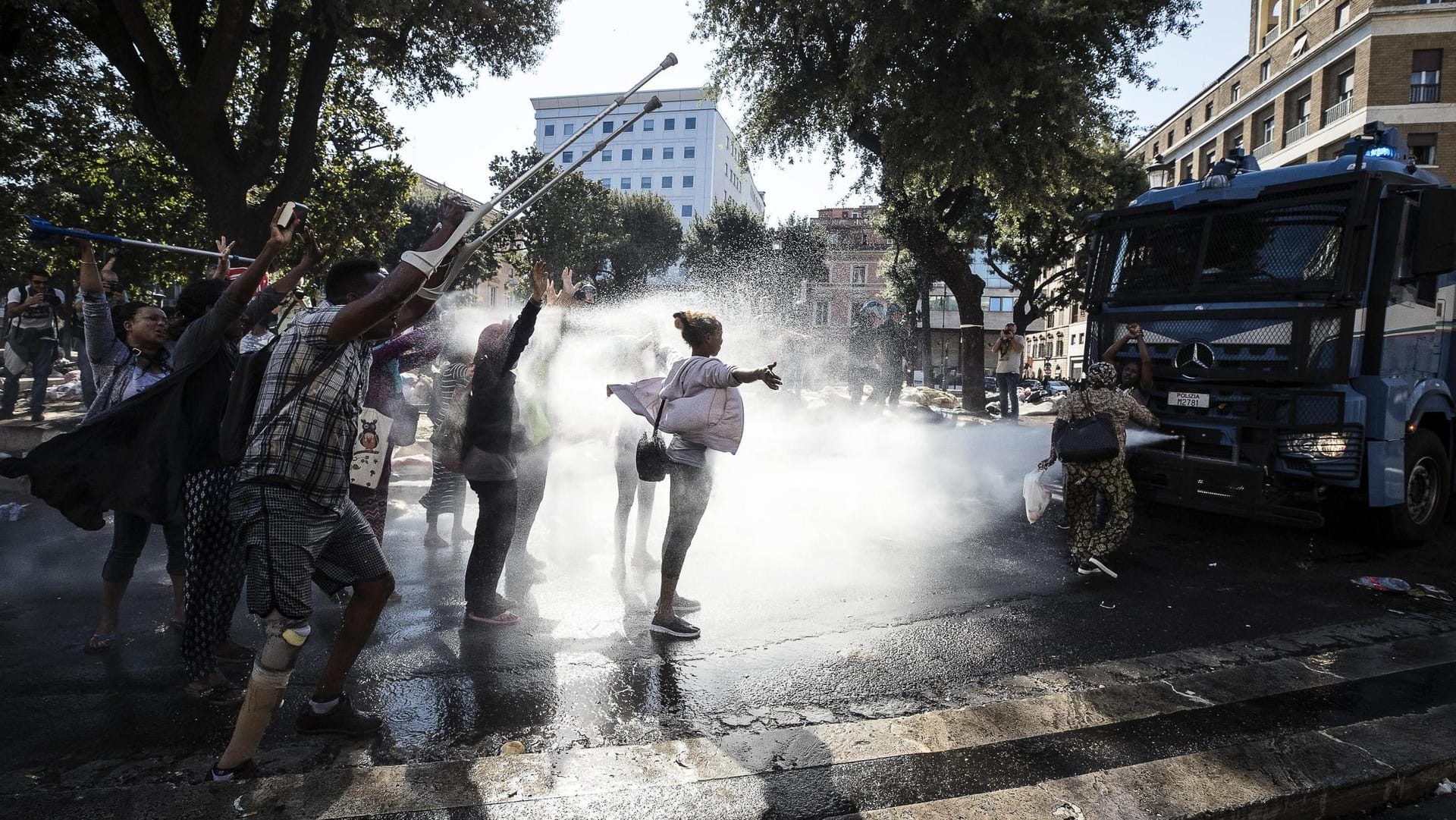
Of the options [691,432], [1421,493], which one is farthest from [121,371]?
[1421,493]

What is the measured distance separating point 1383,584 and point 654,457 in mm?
4900

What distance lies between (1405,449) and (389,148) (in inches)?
642

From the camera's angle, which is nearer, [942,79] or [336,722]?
[336,722]

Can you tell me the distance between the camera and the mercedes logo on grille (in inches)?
251

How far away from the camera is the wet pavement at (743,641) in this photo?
3.08 meters

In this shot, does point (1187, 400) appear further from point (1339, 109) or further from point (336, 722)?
point (1339, 109)

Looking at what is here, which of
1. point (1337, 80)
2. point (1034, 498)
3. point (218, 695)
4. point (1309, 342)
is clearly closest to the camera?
point (218, 695)

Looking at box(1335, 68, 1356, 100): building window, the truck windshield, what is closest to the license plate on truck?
the truck windshield

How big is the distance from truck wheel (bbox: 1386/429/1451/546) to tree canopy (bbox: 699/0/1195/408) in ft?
28.0

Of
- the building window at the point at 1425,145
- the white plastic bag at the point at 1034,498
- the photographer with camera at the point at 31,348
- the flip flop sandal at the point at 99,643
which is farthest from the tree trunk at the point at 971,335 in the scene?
the building window at the point at 1425,145

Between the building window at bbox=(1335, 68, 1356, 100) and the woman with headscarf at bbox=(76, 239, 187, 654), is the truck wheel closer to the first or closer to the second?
the woman with headscarf at bbox=(76, 239, 187, 654)

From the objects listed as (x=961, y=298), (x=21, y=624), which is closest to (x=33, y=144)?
(x=21, y=624)

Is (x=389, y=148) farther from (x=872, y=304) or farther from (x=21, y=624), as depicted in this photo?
(x=21, y=624)

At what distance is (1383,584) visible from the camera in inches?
210
